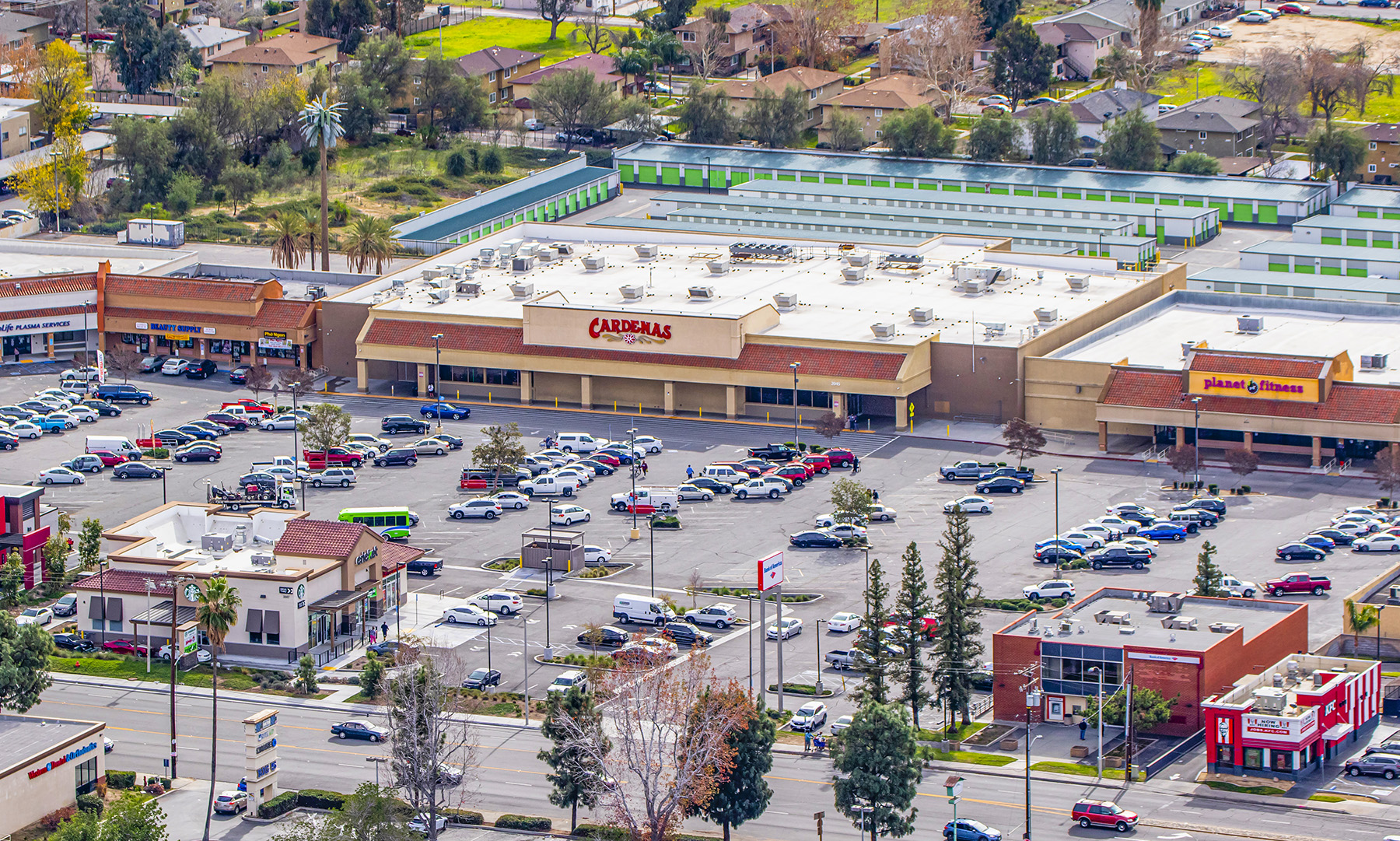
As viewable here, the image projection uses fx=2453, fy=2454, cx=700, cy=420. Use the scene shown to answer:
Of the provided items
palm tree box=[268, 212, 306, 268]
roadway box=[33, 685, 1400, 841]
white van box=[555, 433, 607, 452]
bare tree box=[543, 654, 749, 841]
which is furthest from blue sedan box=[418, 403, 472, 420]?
bare tree box=[543, 654, 749, 841]

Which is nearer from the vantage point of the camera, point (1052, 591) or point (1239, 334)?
point (1052, 591)

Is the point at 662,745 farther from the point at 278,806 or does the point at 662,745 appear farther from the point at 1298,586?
the point at 1298,586

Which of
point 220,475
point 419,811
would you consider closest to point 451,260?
point 220,475

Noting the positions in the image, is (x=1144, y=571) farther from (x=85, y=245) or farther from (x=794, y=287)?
(x=85, y=245)

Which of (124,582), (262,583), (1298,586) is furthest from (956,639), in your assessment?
(124,582)

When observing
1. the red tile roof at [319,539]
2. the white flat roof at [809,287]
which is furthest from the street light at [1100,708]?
the white flat roof at [809,287]

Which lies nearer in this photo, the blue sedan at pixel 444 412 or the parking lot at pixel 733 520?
the parking lot at pixel 733 520

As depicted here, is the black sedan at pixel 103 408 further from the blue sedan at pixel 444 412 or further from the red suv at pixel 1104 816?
the red suv at pixel 1104 816
